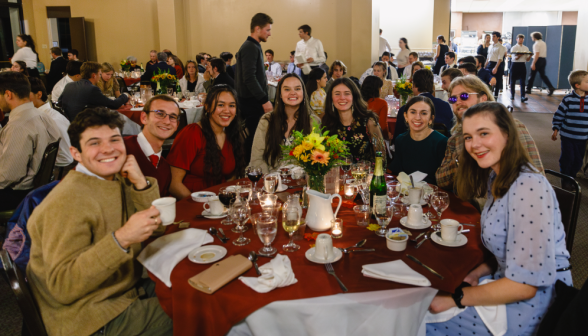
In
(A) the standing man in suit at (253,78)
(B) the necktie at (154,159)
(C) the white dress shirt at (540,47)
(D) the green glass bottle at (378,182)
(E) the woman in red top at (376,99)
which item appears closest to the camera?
(D) the green glass bottle at (378,182)

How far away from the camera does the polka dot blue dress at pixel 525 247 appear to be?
1422 mm

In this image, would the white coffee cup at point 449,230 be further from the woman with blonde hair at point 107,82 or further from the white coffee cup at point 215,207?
the woman with blonde hair at point 107,82

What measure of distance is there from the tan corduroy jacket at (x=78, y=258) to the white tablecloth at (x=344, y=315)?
0.50 m

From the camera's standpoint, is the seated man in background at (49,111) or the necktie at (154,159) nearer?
the necktie at (154,159)

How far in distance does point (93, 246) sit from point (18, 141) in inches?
83.6

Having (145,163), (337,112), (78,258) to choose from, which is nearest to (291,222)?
(78,258)

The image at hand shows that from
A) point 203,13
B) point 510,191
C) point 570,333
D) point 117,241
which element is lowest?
point 570,333

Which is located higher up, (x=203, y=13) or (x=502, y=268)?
(x=203, y=13)

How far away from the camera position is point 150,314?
159 centimetres

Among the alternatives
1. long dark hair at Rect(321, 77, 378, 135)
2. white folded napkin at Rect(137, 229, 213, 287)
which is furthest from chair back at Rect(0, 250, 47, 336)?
long dark hair at Rect(321, 77, 378, 135)

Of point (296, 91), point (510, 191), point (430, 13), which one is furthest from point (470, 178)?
point (430, 13)

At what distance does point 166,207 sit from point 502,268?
135 cm

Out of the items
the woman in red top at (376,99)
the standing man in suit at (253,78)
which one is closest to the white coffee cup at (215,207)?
the standing man in suit at (253,78)

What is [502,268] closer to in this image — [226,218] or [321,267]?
[321,267]
